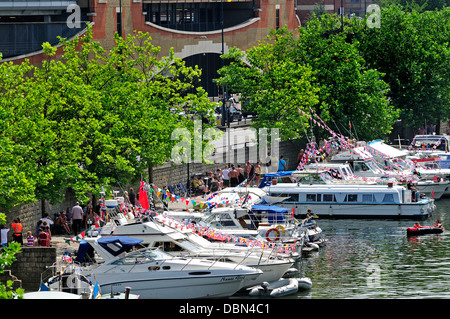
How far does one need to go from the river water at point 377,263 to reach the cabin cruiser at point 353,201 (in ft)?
3.28

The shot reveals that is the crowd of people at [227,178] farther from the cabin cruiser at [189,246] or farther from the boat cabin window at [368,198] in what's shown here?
the cabin cruiser at [189,246]

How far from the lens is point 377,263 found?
42.0 meters

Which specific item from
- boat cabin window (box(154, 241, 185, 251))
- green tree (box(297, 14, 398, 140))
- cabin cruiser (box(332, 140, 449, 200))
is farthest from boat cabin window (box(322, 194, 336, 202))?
boat cabin window (box(154, 241, 185, 251))

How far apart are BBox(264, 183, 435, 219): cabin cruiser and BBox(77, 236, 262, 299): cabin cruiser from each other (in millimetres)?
22064

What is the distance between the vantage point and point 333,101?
69875 millimetres

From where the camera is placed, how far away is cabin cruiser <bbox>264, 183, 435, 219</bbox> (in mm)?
55688

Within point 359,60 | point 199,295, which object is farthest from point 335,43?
point 199,295

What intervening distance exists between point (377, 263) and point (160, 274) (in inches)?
490

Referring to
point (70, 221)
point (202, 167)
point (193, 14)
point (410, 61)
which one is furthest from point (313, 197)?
point (193, 14)

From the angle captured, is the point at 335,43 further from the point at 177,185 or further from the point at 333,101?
the point at 177,185

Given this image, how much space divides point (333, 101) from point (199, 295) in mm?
38438

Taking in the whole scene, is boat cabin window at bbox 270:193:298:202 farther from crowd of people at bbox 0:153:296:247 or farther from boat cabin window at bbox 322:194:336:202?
crowd of people at bbox 0:153:296:247

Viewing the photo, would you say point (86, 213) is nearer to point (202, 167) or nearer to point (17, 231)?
point (17, 231)

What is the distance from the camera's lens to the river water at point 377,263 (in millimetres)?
36281
